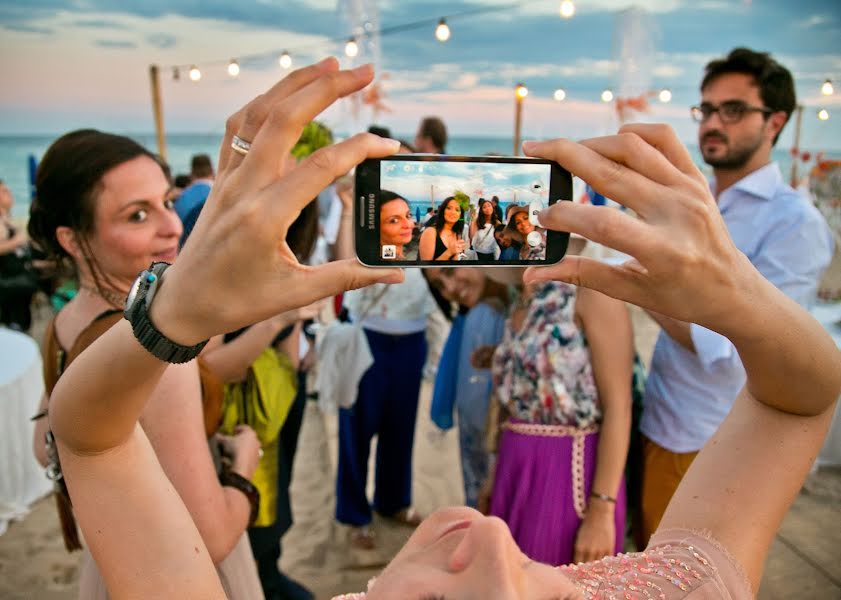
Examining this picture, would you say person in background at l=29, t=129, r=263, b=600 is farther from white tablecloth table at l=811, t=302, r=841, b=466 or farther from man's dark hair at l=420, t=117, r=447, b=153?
man's dark hair at l=420, t=117, r=447, b=153

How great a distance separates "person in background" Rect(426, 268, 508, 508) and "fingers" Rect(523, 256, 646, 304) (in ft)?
4.51

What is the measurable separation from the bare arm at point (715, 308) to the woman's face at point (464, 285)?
4.77ft

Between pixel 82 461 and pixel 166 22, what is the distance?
20.3 metres

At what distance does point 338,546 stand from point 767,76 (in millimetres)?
3214

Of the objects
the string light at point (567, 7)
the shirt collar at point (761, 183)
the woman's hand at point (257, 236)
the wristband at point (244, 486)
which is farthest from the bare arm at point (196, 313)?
the string light at point (567, 7)

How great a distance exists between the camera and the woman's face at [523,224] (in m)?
0.88

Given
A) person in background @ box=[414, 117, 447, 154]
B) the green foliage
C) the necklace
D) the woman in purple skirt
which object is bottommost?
the woman in purple skirt

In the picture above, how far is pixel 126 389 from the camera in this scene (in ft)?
1.97

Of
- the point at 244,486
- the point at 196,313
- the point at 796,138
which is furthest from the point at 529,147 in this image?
the point at 796,138

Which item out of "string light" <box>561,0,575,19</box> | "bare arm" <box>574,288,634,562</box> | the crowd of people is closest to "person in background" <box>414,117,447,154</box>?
"string light" <box>561,0,575,19</box>

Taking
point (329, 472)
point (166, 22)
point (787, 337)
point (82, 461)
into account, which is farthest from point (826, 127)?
point (166, 22)

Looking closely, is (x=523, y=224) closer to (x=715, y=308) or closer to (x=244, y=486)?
(x=715, y=308)

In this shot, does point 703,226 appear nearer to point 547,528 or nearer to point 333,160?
point 333,160

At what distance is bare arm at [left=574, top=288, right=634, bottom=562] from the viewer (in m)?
1.67
